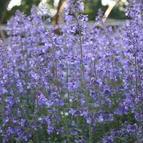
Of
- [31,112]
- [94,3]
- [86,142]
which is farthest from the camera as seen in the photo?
[94,3]

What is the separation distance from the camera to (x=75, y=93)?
591cm

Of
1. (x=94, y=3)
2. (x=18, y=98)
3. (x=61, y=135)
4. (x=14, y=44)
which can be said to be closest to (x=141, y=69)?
(x=61, y=135)

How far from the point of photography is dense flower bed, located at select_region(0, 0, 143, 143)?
5.30 m

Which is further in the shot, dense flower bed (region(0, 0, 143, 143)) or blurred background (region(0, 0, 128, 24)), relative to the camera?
blurred background (region(0, 0, 128, 24))

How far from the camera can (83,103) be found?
18.1 feet

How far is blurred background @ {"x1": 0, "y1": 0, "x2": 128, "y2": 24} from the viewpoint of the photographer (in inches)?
306

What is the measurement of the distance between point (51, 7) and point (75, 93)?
81.9ft

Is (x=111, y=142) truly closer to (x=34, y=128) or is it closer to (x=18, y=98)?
(x=34, y=128)

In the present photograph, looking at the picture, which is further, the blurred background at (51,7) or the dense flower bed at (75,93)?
the blurred background at (51,7)

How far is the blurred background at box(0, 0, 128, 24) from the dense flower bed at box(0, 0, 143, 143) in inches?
44.2

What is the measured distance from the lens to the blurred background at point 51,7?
25.5 ft

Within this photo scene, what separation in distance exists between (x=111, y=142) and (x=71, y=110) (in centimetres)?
54

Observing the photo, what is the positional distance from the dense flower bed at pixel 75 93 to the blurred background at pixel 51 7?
44.2 inches

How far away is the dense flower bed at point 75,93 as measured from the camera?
5297mm
